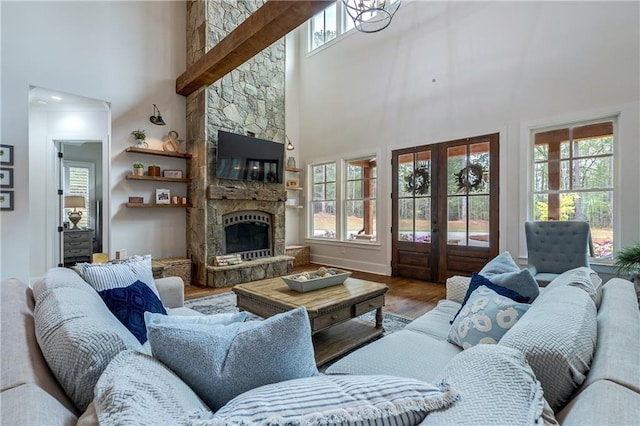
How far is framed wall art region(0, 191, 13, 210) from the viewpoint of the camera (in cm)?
352

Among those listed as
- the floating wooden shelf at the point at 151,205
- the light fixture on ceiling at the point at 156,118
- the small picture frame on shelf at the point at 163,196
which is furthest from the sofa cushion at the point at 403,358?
the light fixture on ceiling at the point at 156,118

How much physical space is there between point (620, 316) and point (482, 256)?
3.53 metres

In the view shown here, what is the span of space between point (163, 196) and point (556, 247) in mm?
5299

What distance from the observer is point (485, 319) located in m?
1.46

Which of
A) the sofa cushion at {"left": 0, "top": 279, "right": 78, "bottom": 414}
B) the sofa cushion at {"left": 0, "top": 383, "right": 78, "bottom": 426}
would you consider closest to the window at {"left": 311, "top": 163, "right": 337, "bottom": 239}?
the sofa cushion at {"left": 0, "top": 279, "right": 78, "bottom": 414}

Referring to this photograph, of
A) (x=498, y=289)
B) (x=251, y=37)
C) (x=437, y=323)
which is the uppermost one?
(x=251, y=37)

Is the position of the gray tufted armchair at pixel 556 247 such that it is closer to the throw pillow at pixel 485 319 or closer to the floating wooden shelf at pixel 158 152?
the throw pillow at pixel 485 319

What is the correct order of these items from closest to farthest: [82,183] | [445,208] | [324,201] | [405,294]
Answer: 1. [405,294]
2. [445,208]
3. [82,183]
4. [324,201]

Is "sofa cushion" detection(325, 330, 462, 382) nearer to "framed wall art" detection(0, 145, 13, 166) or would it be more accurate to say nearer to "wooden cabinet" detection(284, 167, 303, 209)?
"framed wall art" detection(0, 145, 13, 166)

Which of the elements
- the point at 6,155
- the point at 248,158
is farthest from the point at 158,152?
the point at 6,155

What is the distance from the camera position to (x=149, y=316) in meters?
1.01

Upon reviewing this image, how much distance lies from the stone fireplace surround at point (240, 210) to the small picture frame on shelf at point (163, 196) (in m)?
0.64

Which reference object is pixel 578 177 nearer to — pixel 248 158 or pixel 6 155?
pixel 248 158

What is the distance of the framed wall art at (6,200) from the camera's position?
352 centimetres
